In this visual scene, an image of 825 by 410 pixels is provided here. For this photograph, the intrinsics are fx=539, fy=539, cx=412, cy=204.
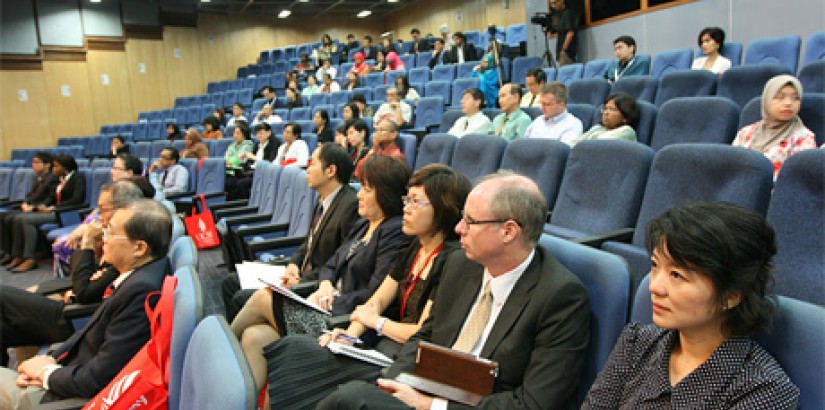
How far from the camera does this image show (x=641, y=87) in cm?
396

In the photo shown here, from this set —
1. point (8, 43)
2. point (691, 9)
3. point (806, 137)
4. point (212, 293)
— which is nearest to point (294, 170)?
point (212, 293)

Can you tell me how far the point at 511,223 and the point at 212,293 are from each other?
2.74 meters

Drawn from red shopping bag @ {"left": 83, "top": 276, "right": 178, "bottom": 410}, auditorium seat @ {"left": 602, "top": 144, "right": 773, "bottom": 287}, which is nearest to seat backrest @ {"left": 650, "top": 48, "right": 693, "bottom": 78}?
auditorium seat @ {"left": 602, "top": 144, "right": 773, "bottom": 287}

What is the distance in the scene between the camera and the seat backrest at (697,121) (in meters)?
2.60

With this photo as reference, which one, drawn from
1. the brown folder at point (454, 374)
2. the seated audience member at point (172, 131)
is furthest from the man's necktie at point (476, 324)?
the seated audience member at point (172, 131)

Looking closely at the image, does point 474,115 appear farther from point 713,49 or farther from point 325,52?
point 325,52

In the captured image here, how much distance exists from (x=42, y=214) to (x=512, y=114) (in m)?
4.29

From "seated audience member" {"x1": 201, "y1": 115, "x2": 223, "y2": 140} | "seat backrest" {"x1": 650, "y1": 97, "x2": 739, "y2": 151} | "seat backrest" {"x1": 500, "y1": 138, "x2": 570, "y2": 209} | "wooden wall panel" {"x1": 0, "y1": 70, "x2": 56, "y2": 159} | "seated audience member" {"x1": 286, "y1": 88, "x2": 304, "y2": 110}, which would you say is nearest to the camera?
"seat backrest" {"x1": 500, "y1": 138, "x2": 570, "y2": 209}

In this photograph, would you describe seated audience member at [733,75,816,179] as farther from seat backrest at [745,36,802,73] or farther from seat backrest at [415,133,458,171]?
seat backrest at [745,36,802,73]

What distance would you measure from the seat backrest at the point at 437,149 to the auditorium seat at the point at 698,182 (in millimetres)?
1446

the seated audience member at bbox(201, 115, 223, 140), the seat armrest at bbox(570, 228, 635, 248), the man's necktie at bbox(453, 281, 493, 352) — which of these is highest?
the seated audience member at bbox(201, 115, 223, 140)

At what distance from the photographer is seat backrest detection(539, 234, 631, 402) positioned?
1.17m

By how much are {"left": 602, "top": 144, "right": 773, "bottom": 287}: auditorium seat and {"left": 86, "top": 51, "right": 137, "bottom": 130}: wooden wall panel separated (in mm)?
12674

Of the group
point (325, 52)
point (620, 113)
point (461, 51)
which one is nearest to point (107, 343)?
point (620, 113)
